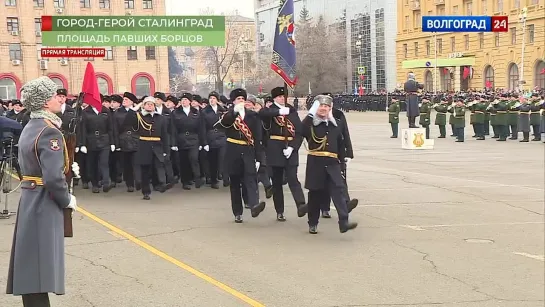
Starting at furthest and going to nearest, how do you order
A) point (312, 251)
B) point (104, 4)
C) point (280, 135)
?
1. point (104, 4)
2. point (280, 135)
3. point (312, 251)

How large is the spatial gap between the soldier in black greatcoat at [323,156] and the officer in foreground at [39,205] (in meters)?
4.60

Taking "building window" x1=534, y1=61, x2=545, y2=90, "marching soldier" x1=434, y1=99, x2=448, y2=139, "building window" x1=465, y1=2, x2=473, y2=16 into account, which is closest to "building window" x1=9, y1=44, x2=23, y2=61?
"building window" x1=465, y1=2, x2=473, y2=16

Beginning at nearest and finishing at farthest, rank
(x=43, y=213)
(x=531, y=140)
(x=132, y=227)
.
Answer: (x=43, y=213), (x=132, y=227), (x=531, y=140)

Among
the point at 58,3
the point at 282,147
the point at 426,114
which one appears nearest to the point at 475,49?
the point at 58,3

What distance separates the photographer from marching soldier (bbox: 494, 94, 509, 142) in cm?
2503

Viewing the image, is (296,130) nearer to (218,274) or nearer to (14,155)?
(218,274)

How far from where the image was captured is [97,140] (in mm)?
13469

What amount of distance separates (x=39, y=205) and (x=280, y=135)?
5.76 metres

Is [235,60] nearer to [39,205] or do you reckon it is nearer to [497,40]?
[497,40]

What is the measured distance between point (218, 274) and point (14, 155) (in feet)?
19.8

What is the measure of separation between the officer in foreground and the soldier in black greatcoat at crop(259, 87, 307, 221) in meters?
5.34

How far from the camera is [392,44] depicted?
3287 inches

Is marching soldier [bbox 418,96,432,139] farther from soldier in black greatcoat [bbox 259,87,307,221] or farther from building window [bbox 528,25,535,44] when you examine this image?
building window [bbox 528,25,535,44]

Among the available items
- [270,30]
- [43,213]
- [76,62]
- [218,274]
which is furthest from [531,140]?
[270,30]
